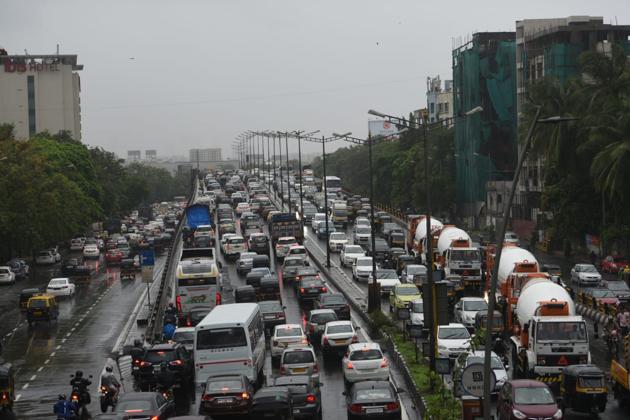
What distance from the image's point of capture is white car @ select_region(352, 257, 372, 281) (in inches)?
2422

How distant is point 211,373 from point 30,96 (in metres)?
147

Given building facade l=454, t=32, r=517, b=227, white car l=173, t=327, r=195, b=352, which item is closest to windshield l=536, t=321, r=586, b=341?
white car l=173, t=327, r=195, b=352

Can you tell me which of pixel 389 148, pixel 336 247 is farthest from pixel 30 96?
pixel 336 247

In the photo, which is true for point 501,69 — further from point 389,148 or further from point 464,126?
point 389,148

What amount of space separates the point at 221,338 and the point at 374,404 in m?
6.44

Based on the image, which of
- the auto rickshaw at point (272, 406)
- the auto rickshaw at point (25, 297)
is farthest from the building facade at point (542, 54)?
the auto rickshaw at point (272, 406)

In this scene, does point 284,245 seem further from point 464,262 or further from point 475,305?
point 475,305

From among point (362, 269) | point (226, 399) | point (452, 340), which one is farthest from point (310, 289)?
point (226, 399)

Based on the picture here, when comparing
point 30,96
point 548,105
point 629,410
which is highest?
point 30,96

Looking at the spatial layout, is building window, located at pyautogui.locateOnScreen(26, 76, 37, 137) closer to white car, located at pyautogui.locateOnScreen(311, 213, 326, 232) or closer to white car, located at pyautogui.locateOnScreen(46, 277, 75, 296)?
white car, located at pyautogui.locateOnScreen(311, 213, 326, 232)

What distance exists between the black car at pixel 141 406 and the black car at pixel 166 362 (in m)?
5.83

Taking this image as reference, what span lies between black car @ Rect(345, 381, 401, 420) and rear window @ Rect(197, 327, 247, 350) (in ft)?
17.5

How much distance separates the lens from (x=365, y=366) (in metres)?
31.8

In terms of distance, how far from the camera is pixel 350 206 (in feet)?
348
